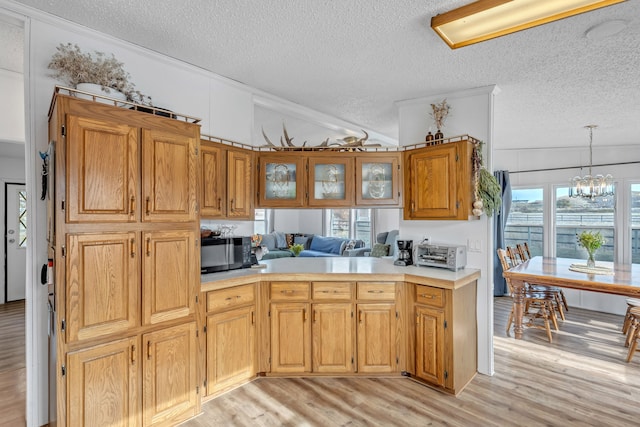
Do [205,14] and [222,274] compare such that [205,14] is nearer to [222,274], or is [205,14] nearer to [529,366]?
[222,274]

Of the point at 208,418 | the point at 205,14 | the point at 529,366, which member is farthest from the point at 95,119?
the point at 529,366

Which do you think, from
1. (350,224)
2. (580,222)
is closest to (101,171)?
(350,224)

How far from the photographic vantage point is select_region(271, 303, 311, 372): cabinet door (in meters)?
2.90

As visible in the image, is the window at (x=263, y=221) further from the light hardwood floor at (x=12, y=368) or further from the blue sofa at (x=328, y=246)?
the light hardwood floor at (x=12, y=368)

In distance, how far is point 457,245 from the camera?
3.17 metres

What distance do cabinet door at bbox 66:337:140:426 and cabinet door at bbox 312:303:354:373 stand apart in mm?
1393

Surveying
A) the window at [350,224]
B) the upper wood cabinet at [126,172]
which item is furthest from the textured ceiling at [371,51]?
the window at [350,224]

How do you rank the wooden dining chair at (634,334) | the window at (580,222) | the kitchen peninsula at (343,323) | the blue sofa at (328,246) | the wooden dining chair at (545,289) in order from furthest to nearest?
the blue sofa at (328,246), the window at (580,222), the wooden dining chair at (545,289), the wooden dining chair at (634,334), the kitchen peninsula at (343,323)

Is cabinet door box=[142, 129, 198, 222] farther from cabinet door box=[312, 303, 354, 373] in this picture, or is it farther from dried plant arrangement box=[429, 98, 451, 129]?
dried plant arrangement box=[429, 98, 451, 129]

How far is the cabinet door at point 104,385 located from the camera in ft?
5.98

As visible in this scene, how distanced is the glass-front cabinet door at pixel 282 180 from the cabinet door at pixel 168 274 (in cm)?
104

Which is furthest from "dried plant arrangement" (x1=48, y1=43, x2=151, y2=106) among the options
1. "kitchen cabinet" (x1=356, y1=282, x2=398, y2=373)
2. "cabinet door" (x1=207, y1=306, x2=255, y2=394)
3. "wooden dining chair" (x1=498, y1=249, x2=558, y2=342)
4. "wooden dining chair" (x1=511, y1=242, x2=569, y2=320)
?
"wooden dining chair" (x1=511, y1=242, x2=569, y2=320)

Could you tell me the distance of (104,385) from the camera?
6.32ft

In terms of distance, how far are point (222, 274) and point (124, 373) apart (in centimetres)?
93
